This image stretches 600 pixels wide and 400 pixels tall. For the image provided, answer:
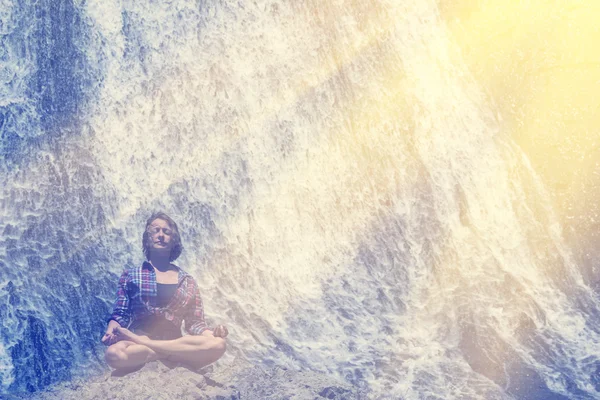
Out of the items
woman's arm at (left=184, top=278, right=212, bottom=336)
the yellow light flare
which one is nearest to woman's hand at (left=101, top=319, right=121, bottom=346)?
woman's arm at (left=184, top=278, right=212, bottom=336)

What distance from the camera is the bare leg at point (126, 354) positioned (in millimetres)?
5285

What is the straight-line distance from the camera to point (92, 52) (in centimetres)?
779

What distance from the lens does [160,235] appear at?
18.8 ft

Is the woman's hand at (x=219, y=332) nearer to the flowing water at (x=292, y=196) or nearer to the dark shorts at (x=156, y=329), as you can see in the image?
the dark shorts at (x=156, y=329)

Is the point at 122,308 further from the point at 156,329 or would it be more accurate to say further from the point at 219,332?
the point at 219,332

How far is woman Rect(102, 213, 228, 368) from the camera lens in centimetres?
534

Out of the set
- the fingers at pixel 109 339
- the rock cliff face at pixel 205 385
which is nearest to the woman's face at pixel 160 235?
the fingers at pixel 109 339

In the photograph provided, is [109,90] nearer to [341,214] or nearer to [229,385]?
[341,214]

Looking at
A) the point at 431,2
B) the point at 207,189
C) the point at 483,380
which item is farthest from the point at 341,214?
the point at 431,2

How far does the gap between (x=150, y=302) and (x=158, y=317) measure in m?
0.15

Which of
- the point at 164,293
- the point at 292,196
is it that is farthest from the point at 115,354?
the point at 292,196

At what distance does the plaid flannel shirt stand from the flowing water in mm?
1298

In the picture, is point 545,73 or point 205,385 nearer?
point 205,385

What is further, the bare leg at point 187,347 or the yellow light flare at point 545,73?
the yellow light flare at point 545,73
